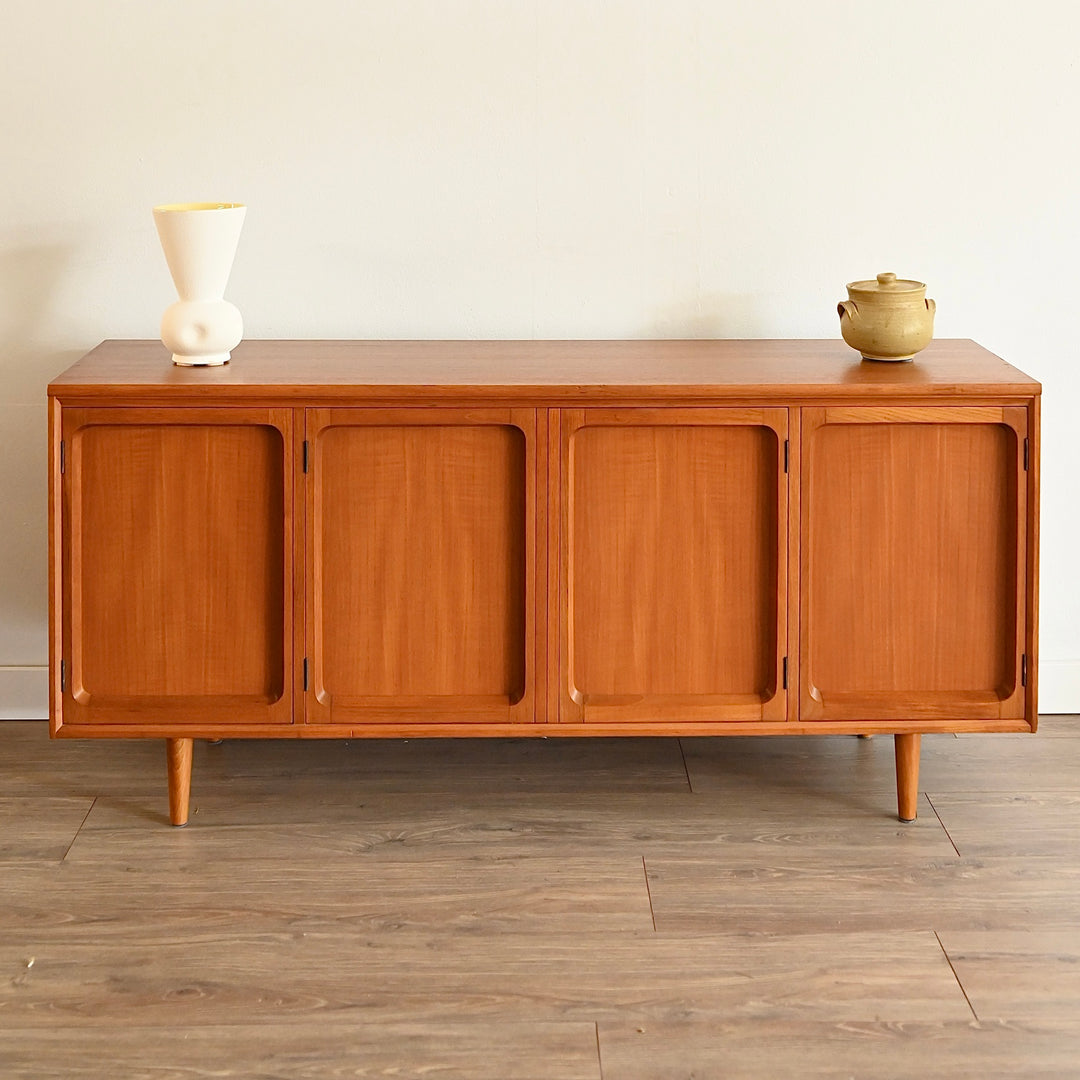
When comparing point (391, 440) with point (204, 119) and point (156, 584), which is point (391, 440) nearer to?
point (156, 584)

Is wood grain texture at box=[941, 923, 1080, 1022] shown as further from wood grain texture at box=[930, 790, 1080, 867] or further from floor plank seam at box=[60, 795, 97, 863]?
floor plank seam at box=[60, 795, 97, 863]

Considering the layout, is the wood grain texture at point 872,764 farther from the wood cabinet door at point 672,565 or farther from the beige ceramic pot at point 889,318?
the beige ceramic pot at point 889,318

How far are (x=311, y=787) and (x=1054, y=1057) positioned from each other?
1.35 m

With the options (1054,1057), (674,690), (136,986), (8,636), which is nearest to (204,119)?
(8,636)

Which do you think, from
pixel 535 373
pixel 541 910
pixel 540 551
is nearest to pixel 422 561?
pixel 540 551

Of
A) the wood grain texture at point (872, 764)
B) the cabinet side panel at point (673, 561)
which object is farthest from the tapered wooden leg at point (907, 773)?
the cabinet side panel at point (673, 561)

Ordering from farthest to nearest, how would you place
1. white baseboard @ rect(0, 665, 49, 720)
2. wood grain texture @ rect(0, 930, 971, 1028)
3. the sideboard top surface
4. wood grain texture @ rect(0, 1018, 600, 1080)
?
white baseboard @ rect(0, 665, 49, 720), the sideboard top surface, wood grain texture @ rect(0, 930, 971, 1028), wood grain texture @ rect(0, 1018, 600, 1080)

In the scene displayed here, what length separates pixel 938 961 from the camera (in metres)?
2.01

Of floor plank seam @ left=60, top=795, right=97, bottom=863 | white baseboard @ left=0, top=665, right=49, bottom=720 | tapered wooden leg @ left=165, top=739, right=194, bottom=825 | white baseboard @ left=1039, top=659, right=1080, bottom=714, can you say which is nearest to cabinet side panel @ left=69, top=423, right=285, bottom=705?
tapered wooden leg @ left=165, top=739, right=194, bottom=825

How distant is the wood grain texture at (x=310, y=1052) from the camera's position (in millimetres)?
1763

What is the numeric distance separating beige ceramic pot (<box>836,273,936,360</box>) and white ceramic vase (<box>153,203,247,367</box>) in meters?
1.05

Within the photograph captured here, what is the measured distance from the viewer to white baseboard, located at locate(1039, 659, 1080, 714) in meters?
2.94

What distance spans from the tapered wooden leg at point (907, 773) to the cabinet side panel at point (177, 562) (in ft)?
3.46

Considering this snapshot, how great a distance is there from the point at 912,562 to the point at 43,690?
173cm
